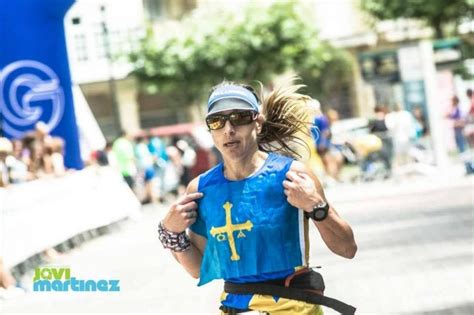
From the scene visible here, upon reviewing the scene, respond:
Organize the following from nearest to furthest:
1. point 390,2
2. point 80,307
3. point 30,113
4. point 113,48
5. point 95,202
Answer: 1. point 80,307
2. point 95,202
3. point 30,113
4. point 390,2
5. point 113,48

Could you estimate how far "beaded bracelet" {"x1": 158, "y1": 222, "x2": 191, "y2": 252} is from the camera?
4.48 meters

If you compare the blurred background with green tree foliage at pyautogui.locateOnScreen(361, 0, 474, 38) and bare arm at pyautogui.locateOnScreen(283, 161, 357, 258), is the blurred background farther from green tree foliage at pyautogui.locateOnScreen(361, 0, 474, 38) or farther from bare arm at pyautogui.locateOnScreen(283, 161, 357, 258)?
bare arm at pyautogui.locateOnScreen(283, 161, 357, 258)

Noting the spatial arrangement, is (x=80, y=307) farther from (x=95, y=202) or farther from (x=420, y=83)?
(x=420, y=83)

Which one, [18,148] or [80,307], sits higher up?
[18,148]

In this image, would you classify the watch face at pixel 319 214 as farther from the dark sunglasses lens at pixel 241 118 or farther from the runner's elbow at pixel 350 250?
the dark sunglasses lens at pixel 241 118

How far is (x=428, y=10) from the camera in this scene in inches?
1567

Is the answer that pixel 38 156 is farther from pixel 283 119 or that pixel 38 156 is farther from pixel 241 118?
pixel 241 118

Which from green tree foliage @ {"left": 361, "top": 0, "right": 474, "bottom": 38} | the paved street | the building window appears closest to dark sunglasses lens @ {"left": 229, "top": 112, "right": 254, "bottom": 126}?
the paved street

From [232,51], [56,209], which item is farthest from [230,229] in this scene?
[232,51]

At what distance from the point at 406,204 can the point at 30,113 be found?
248 inches

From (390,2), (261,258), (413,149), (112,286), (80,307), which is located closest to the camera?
(261,258)

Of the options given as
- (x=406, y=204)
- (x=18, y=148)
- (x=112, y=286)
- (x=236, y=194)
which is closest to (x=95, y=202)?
(x=18, y=148)

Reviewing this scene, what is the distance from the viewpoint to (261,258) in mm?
4270

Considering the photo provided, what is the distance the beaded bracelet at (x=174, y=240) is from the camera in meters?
4.48
